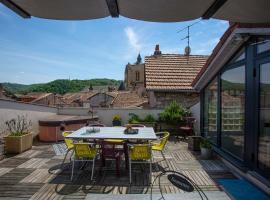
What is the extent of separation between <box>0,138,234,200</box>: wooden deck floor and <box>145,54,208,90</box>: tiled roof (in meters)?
5.23

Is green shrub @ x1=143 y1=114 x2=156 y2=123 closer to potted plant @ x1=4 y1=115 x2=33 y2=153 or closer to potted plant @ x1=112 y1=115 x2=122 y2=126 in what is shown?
potted plant @ x1=112 y1=115 x2=122 y2=126

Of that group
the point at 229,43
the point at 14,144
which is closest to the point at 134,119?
the point at 14,144

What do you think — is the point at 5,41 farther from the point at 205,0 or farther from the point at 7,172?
the point at 205,0

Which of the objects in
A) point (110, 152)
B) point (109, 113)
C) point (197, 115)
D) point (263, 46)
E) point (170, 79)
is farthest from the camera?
point (170, 79)

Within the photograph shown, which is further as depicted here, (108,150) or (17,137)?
(17,137)

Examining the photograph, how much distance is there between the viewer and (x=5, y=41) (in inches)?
396

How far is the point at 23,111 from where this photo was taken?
878cm

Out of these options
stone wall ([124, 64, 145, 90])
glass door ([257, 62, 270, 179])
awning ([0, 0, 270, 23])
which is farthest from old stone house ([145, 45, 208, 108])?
stone wall ([124, 64, 145, 90])

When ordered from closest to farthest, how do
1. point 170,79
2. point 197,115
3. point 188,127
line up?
1. point 188,127
2. point 197,115
3. point 170,79

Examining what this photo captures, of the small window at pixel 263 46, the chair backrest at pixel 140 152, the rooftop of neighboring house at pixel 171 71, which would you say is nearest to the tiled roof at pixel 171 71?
the rooftop of neighboring house at pixel 171 71

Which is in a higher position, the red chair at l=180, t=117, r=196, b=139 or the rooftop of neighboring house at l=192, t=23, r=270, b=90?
the rooftop of neighboring house at l=192, t=23, r=270, b=90

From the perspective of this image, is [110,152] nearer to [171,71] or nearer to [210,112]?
[210,112]

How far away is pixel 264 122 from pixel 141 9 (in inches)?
167

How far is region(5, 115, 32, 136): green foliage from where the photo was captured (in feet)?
25.3
